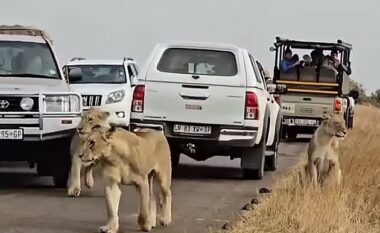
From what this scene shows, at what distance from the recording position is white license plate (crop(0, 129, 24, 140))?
1162cm

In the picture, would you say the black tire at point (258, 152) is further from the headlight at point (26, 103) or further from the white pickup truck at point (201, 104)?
the headlight at point (26, 103)

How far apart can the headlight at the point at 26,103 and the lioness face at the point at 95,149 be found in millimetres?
3289

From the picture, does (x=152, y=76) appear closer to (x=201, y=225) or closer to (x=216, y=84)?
(x=216, y=84)

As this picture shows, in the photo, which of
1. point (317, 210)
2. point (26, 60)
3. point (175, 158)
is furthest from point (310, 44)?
point (317, 210)

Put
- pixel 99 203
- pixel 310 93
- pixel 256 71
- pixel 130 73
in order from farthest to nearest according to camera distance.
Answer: pixel 310 93
pixel 130 73
pixel 256 71
pixel 99 203

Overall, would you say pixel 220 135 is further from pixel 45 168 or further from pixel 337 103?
pixel 337 103

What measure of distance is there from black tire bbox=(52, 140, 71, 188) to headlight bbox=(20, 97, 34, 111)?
0.64 m

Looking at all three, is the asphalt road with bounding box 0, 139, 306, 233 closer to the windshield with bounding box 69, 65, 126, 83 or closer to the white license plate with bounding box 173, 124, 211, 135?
the white license plate with bounding box 173, 124, 211, 135

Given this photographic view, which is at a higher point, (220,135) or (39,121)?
(39,121)

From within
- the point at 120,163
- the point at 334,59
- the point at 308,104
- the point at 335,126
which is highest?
the point at 334,59

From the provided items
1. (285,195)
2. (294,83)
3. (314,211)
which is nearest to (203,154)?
(285,195)

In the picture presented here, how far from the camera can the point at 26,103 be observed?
11.8 meters

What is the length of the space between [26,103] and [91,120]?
4.21 ft

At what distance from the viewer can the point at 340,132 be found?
39.1 ft
